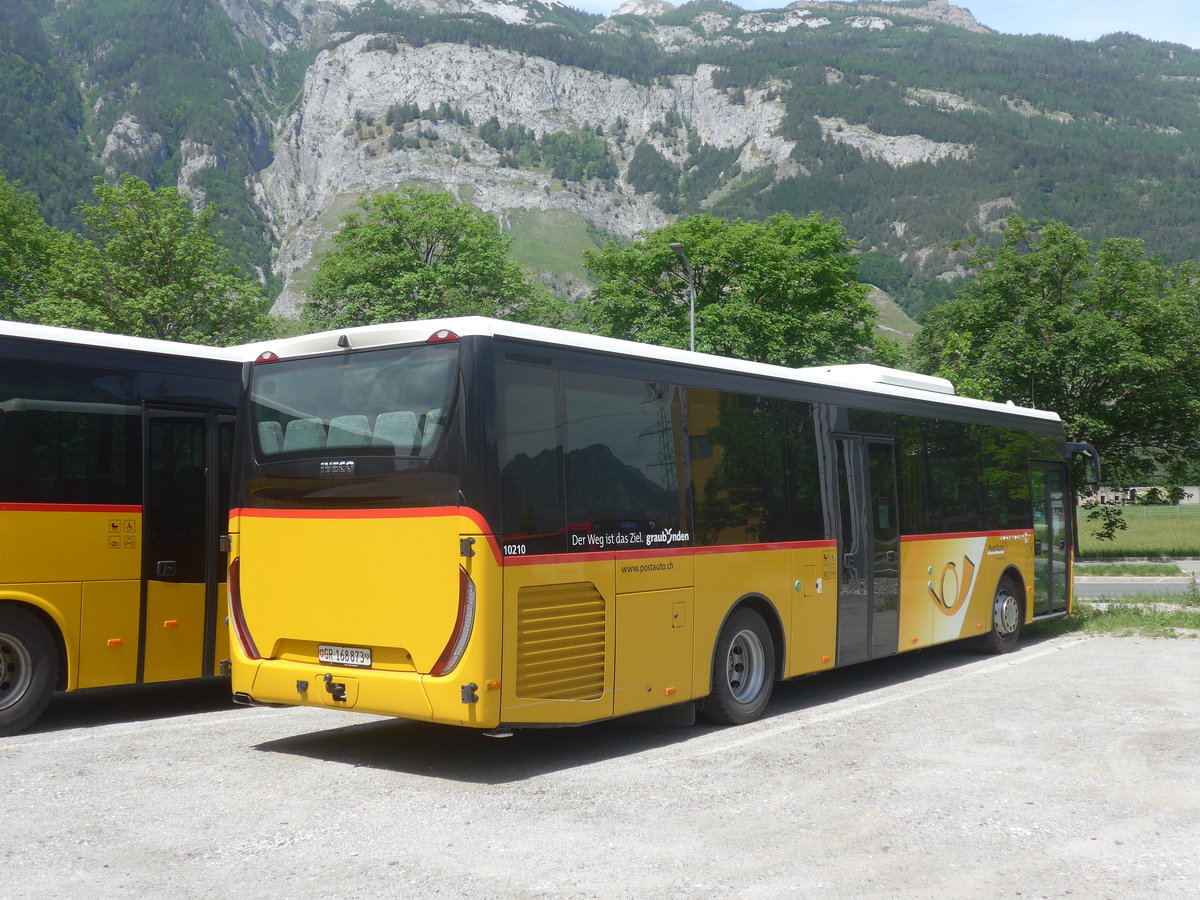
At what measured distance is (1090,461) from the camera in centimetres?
1652

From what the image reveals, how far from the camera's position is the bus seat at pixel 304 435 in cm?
813

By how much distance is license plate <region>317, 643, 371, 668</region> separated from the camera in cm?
773

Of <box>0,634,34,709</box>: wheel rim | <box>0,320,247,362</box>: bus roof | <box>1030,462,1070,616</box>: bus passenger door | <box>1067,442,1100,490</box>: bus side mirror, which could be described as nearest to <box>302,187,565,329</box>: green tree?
<box>1067,442,1100,490</box>: bus side mirror

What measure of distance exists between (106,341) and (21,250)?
3246 centimetres

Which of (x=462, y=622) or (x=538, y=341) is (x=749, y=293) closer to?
(x=538, y=341)

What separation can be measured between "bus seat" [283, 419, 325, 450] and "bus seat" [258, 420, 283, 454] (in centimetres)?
6

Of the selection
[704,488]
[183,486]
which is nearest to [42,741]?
[183,486]

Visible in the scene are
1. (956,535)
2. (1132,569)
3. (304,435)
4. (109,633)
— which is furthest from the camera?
(1132,569)

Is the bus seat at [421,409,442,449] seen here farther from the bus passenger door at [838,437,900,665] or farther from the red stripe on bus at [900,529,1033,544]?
the red stripe on bus at [900,529,1033,544]

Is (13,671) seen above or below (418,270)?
below

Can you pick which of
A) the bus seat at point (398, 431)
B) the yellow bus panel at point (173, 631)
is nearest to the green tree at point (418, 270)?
the yellow bus panel at point (173, 631)

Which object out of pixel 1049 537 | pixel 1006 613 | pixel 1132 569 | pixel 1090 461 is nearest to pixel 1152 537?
pixel 1132 569

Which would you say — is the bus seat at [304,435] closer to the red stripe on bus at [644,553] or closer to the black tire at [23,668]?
the red stripe on bus at [644,553]

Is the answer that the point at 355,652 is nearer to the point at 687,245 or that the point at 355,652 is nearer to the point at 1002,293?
the point at 1002,293
